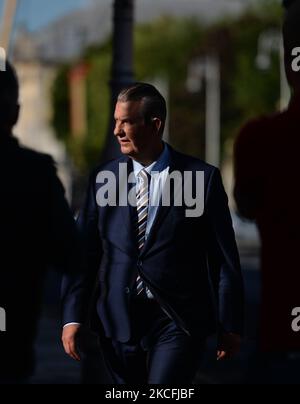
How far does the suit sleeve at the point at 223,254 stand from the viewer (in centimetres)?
469

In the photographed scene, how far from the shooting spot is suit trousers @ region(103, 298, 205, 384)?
15.5 ft

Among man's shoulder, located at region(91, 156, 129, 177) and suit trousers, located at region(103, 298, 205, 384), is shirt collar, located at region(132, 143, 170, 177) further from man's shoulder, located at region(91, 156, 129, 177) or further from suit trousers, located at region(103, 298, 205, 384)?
suit trousers, located at region(103, 298, 205, 384)

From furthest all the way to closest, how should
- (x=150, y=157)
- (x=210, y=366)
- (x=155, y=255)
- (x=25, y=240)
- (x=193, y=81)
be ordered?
(x=193, y=81) → (x=210, y=366) → (x=150, y=157) → (x=155, y=255) → (x=25, y=240)

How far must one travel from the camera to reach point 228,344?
4703 mm

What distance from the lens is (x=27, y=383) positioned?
3.84m

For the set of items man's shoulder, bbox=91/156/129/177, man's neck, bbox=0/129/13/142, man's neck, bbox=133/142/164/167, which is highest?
man's neck, bbox=0/129/13/142

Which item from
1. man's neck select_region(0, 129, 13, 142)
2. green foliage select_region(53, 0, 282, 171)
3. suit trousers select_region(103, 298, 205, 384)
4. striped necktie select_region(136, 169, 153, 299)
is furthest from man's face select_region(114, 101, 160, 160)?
green foliage select_region(53, 0, 282, 171)

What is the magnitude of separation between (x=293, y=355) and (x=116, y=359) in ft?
3.42

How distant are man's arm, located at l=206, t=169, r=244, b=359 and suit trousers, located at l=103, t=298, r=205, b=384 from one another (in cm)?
14

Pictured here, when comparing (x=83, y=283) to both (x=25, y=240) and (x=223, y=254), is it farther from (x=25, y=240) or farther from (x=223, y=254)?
(x=25, y=240)

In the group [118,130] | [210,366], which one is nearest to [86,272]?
[118,130]

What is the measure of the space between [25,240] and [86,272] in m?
0.94

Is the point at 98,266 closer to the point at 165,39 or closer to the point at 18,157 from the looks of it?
the point at 18,157

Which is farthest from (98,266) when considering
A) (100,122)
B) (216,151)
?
(100,122)
